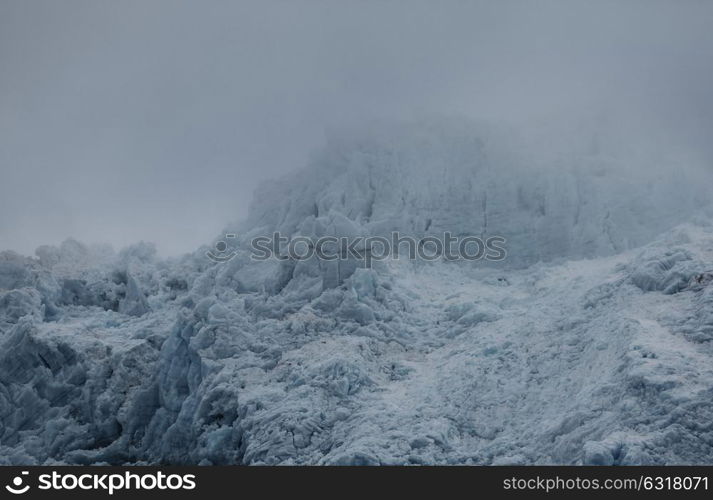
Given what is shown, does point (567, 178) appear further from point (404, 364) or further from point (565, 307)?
point (404, 364)

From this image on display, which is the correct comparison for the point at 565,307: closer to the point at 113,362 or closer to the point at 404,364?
the point at 404,364

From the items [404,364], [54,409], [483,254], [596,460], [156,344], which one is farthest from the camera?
[483,254]

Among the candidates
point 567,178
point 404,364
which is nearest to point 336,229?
point 404,364

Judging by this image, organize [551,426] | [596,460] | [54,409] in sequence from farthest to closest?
[54,409]
[551,426]
[596,460]

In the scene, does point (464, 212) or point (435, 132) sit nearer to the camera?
point (464, 212)

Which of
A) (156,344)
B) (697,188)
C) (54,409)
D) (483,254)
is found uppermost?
(697,188)
